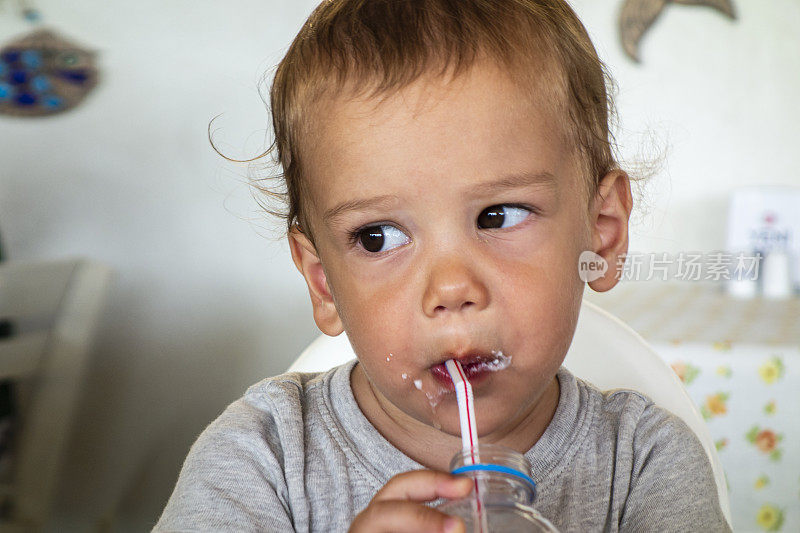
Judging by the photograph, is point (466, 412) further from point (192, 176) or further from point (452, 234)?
point (192, 176)

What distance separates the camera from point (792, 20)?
2.12 metres

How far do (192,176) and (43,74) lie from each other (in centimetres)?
39

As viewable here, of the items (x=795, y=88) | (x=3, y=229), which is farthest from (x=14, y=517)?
(x=795, y=88)

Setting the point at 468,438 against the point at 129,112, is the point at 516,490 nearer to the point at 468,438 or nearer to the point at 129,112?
the point at 468,438

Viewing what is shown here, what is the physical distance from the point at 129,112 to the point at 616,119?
1.18m

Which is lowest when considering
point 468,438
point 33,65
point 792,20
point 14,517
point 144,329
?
point 14,517

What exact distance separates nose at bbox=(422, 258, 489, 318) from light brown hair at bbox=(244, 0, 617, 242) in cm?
16

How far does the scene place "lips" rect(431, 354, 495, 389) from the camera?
2.10ft

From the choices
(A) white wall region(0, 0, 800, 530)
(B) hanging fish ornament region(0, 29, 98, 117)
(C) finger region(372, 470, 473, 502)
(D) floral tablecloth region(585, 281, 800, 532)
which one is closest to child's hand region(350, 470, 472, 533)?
(C) finger region(372, 470, 473, 502)

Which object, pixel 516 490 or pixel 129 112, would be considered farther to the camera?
pixel 129 112

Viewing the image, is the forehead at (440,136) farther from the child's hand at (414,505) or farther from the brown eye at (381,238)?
the child's hand at (414,505)

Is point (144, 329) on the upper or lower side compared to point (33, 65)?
lower

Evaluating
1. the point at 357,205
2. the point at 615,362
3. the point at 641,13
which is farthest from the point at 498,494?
the point at 641,13

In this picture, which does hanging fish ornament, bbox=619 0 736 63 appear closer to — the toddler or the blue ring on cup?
the toddler
